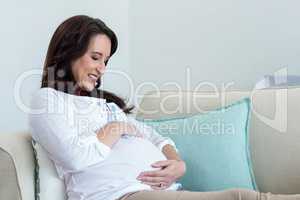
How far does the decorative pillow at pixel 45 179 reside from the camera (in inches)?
53.0

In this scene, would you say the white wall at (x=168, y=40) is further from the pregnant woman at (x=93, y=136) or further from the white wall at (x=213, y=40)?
the pregnant woman at (x=93, y=136)

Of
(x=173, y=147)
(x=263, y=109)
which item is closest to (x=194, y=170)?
(x=173, y=147)

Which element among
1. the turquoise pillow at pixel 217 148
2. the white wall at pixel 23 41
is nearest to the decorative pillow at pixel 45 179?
the turquoise pillow at pixel 217 148

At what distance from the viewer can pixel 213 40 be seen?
2.41 m

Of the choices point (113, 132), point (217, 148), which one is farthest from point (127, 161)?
point (217, 148)

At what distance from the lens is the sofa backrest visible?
1.54 meters

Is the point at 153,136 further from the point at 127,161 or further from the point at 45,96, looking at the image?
the point at 45,96

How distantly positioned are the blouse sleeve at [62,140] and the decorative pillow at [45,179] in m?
0.04

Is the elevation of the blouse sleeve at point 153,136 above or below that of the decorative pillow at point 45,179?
above

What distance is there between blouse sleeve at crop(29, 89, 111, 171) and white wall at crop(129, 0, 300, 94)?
119 cm

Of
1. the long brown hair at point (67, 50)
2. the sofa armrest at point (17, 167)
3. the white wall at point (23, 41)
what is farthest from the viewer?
the white wall at point (23, 41)

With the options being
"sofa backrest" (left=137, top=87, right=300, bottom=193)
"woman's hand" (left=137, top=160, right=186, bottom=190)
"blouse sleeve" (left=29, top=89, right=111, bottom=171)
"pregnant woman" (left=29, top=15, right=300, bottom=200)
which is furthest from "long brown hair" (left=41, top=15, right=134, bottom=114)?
"sofa backrest" (left=137, top=87, right=300, bottom=193)

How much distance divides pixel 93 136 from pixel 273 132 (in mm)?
632

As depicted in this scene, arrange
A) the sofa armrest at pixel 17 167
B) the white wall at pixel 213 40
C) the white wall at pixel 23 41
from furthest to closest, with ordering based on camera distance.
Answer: the white wall at pixel 213 40 < the white wall at pixel 23 41 < the sofa armrest at pixel 17 167
